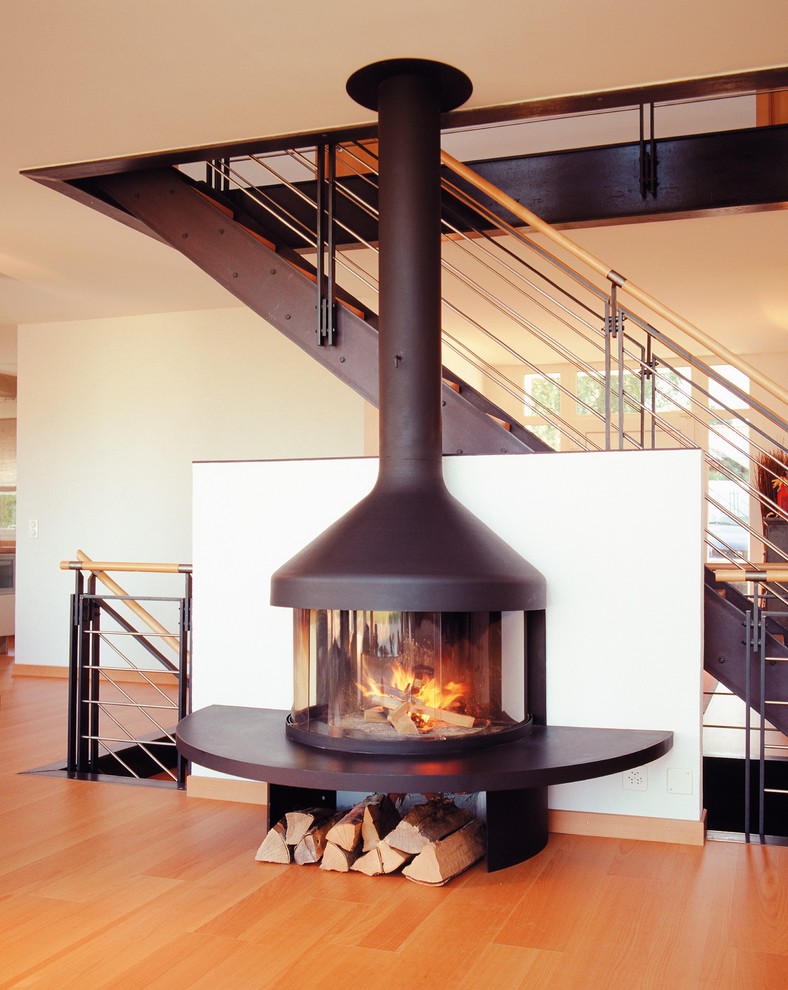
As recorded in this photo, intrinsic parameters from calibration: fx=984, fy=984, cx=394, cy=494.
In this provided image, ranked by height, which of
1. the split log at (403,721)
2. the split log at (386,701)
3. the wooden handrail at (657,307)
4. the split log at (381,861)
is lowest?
the split log at (381,861)

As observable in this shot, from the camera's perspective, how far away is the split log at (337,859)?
2.88 metres

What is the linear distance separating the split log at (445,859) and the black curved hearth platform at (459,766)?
82mm

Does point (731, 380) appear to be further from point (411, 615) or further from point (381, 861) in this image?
point (381, 861)

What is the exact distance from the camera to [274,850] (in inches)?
117

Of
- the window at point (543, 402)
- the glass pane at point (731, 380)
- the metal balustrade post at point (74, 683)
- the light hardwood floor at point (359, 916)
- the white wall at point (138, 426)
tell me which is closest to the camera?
the light hardwood floor at point (359, 916)

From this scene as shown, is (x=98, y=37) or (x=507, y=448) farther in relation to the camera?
(x=507, y=448)

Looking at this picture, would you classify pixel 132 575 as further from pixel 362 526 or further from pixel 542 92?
pixel 542 92

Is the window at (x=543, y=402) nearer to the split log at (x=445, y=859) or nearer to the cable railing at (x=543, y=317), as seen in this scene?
the cable railing at (x=543, y=317)

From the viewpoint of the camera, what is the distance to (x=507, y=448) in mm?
3479

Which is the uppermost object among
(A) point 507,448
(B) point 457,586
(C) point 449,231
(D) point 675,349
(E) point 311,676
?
(C) point 449,231

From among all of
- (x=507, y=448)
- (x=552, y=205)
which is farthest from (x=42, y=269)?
(x=507, y=448)

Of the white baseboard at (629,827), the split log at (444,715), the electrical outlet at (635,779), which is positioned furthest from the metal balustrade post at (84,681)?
the electrical outlet at (635,779)

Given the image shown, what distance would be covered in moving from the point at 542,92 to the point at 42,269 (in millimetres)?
3418

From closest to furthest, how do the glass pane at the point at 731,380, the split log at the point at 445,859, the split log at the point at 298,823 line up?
1. the split log at the point at 445,859
2. the split log at the point at 298,823
3. the glass pane at the point at 731,380
